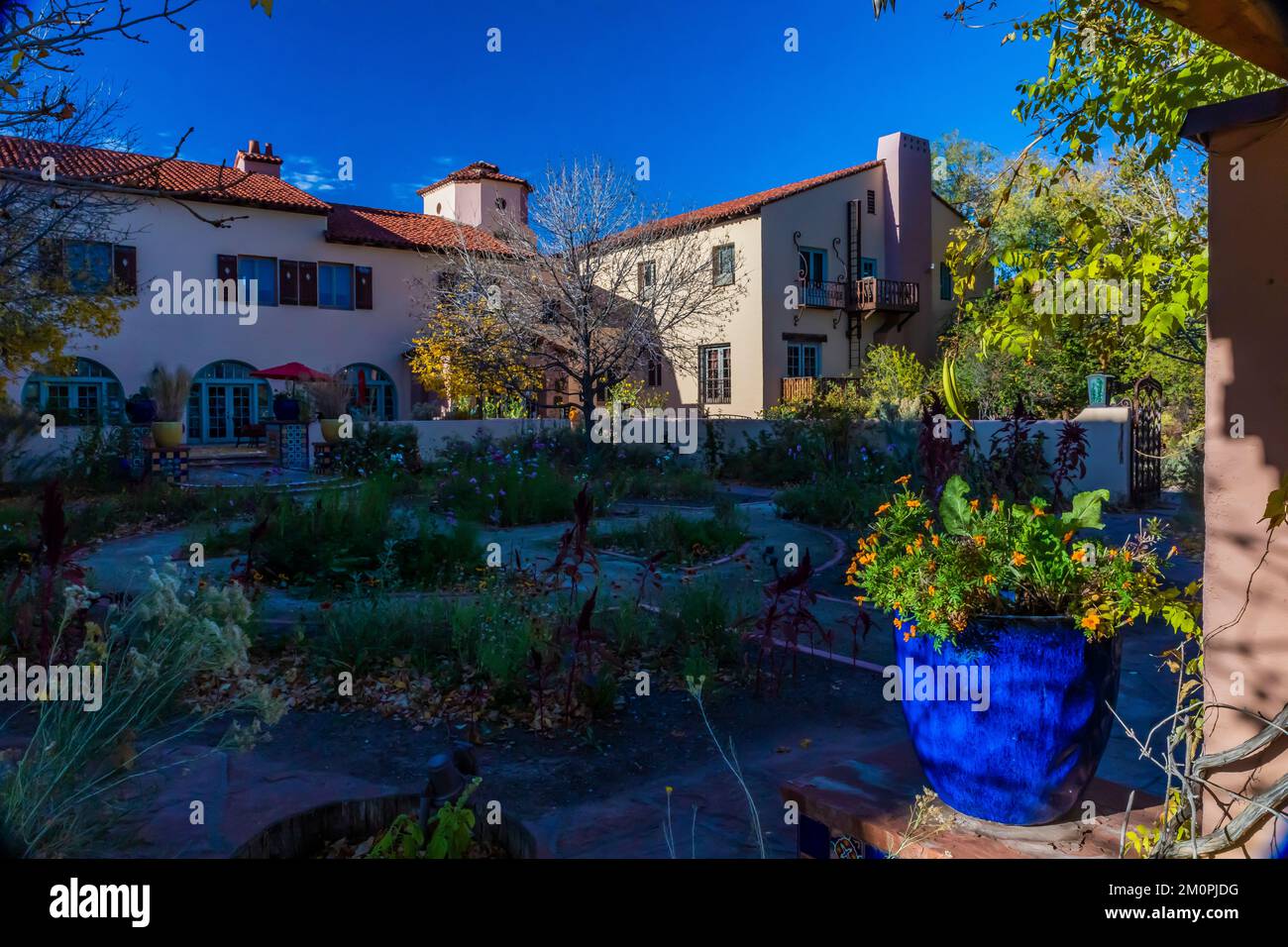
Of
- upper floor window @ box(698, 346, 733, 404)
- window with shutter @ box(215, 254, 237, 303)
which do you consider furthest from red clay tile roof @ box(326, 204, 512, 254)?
upper floor window @ box(698, 346, 733, 404)

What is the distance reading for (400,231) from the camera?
1081 inches

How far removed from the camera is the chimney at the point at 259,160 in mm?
26312

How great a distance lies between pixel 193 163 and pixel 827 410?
18980 millimetres

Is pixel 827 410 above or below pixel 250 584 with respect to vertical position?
above

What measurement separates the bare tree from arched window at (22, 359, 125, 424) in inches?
325

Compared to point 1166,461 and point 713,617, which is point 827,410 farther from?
point 713,617

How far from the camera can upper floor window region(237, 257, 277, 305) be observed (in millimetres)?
24250

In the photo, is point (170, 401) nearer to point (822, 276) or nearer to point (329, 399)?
point (329, 399)

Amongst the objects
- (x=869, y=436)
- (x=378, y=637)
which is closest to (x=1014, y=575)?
(x=378, y=637)

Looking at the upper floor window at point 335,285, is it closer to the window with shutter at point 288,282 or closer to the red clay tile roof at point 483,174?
the window with shutter at point 288,282

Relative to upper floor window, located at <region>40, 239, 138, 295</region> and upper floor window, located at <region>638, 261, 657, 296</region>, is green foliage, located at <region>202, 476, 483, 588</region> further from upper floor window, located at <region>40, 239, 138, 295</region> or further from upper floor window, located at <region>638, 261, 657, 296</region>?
upper floor window, located at <region>638, 261, 657, 296</region>

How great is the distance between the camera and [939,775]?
277 centimetres

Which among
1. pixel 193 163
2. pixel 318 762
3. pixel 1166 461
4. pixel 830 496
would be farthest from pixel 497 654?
pixel 193 163

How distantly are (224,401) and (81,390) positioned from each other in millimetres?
3378
